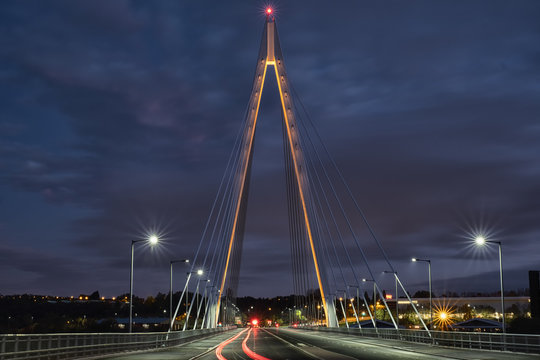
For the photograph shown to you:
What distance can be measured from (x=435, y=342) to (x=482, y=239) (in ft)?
32.3

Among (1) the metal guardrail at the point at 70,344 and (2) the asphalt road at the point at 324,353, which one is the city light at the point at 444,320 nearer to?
(2) the asphalt road at the point at 324,353

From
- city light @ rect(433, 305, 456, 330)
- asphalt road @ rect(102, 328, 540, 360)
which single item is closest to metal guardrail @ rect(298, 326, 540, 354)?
asphalt road @ rect(102, 328, 540, 360)

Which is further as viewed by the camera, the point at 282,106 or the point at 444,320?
the point at 444,320

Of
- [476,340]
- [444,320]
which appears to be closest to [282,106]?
[476,340]

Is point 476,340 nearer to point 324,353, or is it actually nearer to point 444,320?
point 324,353

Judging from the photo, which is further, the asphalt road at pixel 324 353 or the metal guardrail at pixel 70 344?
the asphalt road at pixel 324 353

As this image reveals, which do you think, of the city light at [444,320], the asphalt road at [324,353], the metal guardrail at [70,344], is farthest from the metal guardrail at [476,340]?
the city light at [444,320]

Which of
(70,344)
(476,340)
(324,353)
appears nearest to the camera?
A: (70,344)

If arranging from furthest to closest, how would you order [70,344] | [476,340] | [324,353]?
[476,340]
[324,353]
[70,344]

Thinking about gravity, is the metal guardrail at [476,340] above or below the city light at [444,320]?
above

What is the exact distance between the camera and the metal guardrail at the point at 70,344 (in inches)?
821

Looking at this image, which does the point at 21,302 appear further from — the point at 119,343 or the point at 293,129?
the point at 119,343

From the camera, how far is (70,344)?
27250 mm

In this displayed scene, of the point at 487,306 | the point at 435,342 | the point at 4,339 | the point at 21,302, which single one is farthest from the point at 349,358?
the point at 21,302
